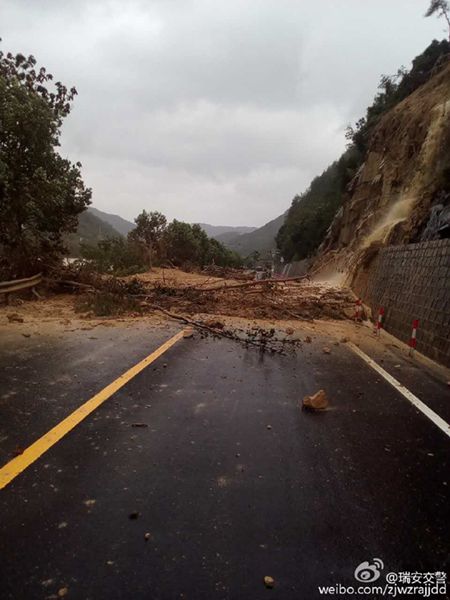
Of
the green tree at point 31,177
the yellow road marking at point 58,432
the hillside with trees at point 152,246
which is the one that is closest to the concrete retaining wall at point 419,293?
the yellow road marking at point 58,432

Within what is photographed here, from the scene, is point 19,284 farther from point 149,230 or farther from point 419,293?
point 149,230

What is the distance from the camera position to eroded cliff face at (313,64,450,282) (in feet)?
57.9

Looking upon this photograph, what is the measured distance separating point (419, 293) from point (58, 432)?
26.5 feet

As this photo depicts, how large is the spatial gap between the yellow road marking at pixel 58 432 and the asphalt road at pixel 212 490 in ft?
0.26

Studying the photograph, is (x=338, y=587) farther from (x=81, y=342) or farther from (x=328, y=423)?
(x=81, y=342)

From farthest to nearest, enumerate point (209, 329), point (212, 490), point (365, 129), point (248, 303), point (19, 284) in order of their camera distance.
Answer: point (365, 129), point (248, 303), point (19, 284), point (209, 329), point (212, 490)

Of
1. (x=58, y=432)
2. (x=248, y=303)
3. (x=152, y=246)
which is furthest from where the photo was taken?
(x=152, y=246)

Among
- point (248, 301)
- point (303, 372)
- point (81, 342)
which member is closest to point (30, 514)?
point (303, 372)

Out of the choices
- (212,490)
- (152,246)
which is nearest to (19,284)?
(212,490)

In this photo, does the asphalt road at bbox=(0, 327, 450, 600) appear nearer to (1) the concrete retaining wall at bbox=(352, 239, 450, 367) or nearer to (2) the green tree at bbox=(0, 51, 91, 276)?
(1) the concrete retaining wall at bbox=(352, 239, 450, 367)

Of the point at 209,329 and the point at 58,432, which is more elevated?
the point at 209,329

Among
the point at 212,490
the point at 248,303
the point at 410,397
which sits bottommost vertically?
the point at 212,490

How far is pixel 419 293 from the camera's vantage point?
9.27m

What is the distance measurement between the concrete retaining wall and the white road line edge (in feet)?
4.74
